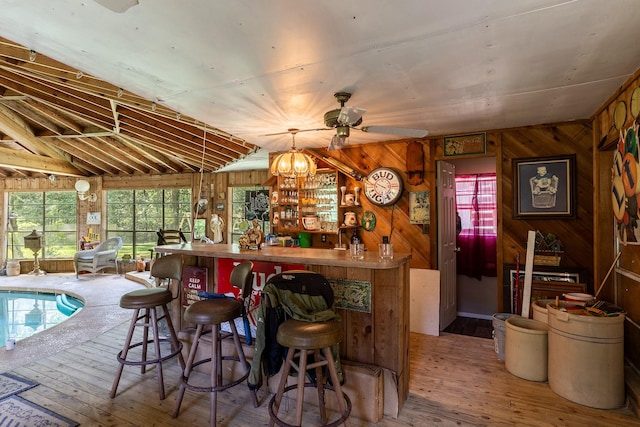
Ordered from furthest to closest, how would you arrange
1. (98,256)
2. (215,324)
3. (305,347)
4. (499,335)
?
(98,256)
(499,335)
(215,324)
(305,347)

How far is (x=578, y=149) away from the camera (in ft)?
11.5

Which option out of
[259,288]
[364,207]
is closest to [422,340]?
[364,207]

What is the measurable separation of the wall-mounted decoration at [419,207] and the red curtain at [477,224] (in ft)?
3.41

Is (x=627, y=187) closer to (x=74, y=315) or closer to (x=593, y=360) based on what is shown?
(x=593, y=360)

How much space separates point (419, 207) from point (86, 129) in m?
5.98

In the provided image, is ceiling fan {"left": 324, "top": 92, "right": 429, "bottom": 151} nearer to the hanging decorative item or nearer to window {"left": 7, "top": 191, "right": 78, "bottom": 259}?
the hanging decorative item

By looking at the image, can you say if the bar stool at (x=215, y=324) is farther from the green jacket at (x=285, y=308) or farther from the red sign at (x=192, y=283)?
the red sign at (x=192, y=283)

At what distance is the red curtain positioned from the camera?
4.75 meters

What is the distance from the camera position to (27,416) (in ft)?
7.67

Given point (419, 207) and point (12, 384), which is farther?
point (419, 207)

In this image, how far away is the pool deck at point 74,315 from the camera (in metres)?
3.45

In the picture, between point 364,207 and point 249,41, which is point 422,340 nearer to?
point 364,207

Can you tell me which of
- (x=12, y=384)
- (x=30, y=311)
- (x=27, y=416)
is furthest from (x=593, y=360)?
(x=30, y=311)

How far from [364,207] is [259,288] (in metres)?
2.18
